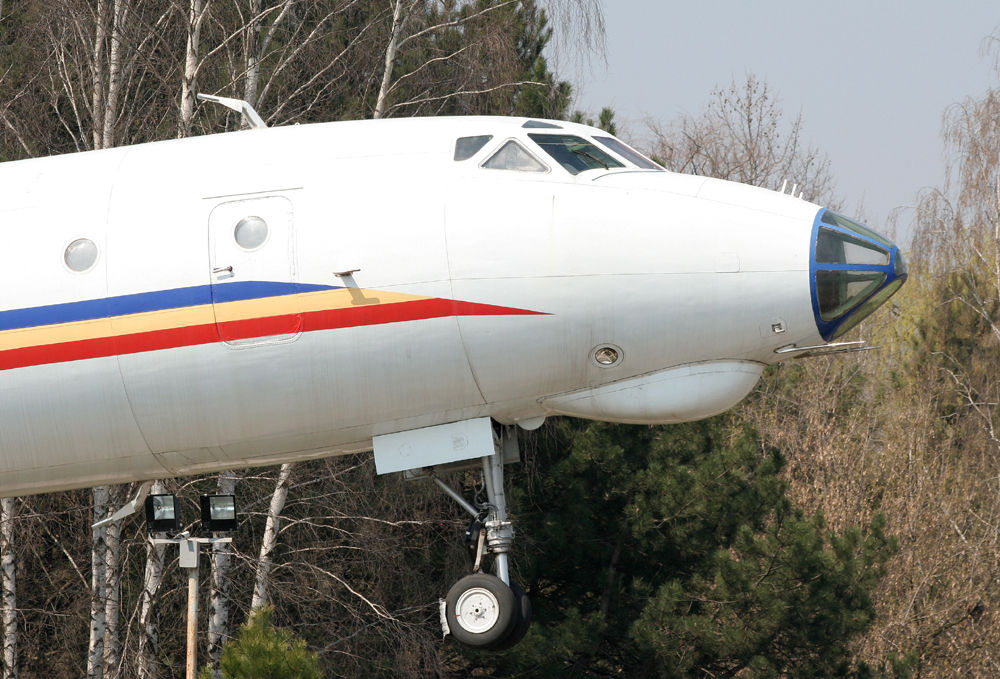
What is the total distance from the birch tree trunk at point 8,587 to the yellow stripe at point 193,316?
895cm

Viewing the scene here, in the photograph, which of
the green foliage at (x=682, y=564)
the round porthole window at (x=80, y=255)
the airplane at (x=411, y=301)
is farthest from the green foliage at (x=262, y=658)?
the green foliage at (x=682, y=564)

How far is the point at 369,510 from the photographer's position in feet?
64.6

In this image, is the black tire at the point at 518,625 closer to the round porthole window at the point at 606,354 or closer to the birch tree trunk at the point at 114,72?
the round porthole window at the point at 606,354

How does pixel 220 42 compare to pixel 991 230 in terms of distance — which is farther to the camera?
pixel 991 230

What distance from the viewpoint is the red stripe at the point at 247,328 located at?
9547 mm

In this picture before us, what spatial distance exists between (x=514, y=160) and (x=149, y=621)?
11120 millimetres

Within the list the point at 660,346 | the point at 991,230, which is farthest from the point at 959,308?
the point at 660,346

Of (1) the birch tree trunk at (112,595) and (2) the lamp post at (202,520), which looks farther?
(1) the birch tree trunk at (112,595)

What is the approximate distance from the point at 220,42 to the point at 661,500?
374 inches

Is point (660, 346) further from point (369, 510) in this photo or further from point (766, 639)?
point (766, 639)

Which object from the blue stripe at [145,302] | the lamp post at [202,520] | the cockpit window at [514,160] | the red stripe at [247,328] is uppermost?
the cockpit window at [514,160]

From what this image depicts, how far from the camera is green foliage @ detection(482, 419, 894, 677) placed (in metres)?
20.5

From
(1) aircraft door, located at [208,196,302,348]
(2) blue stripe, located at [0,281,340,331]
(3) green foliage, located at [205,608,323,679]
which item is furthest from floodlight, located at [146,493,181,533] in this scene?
(3) green foliage, located at [205,608,323,679]

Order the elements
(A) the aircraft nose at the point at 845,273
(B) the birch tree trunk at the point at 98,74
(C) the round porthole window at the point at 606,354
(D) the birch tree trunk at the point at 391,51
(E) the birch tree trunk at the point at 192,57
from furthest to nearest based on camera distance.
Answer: (D) the birch tree trunk at the point at 391,51
(B) the birch tree trunk at the point at 98,74
(E) the birch tree trunk at the point at 192,57
(C) the round porthole window at the point at 606,354
(A) the aircraft nose at the point at 845,273
